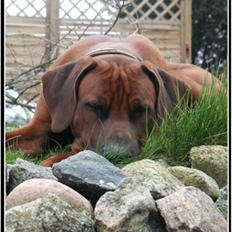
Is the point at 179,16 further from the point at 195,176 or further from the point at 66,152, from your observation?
the point at 195,176

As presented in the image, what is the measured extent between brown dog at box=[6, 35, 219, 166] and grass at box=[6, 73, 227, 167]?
63 millimetres

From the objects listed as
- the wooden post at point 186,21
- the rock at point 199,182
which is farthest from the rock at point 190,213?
the wooden post at point 186,21

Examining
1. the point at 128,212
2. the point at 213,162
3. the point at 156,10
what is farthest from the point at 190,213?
the point at 156,10

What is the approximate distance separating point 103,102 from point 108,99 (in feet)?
0.07

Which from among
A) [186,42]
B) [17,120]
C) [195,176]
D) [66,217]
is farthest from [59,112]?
[186,42]

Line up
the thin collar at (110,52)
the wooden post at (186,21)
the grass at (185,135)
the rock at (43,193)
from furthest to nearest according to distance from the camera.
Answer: the wooden post at (186,21)
the thin collar at (110,52)
the grass at (185,135)
the rock at (43,193)

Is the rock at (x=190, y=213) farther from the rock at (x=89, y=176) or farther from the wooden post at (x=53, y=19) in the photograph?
the wooden post at (x=53, y=19)

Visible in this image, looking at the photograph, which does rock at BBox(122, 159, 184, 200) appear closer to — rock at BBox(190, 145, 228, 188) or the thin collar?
rock at BBox(190, 145, 228, 188)

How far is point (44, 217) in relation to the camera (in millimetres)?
1520

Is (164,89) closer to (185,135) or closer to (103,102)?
(103,102)

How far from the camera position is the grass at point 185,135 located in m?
2.53

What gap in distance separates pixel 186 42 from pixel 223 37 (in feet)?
4.58

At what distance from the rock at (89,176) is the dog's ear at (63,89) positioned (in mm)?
917

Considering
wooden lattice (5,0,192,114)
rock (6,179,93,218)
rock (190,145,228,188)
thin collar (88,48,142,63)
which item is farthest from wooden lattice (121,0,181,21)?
rock (6,179,93,218)
